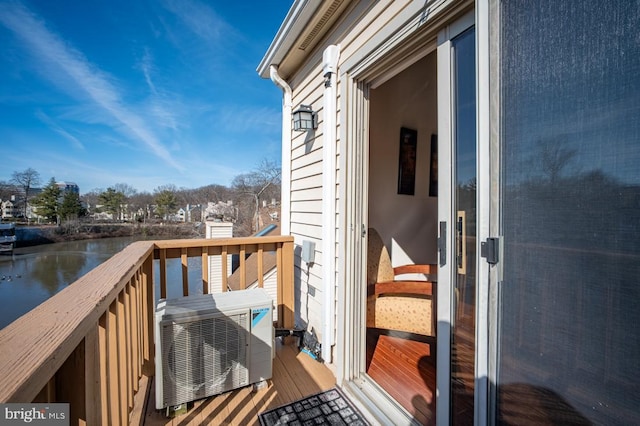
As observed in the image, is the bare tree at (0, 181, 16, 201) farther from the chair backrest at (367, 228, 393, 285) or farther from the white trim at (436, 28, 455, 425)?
the white trim at (436, 28, 455, 425)

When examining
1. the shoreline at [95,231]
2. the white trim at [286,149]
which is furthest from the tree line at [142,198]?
the white trim at [286,149]

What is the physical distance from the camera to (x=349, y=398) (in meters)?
1.97

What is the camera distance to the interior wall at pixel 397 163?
304 centimetres

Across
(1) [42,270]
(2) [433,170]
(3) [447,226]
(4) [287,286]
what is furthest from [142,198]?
(3) [447,226]

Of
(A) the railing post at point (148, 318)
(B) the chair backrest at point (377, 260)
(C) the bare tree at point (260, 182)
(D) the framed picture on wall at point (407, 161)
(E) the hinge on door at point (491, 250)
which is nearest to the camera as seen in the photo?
(E) the hinge on door at point (491, 250)

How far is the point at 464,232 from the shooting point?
4.13 feet

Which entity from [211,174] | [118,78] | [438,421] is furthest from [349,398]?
[211,174]

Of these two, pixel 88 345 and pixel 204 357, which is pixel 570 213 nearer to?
pixel 88 345

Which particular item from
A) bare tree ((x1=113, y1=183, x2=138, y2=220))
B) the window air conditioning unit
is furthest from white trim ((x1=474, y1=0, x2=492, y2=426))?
bare tree ((x1=113, y1=183, x2=138, y2=220))

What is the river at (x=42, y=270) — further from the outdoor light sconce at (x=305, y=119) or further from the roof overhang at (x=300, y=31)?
the outdoor light sconce at (x=305, y=119)

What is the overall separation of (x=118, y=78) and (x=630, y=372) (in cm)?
2434

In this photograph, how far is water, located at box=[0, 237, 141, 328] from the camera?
1515 cm

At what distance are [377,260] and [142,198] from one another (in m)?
36.3

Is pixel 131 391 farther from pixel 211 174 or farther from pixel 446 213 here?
pixel 211 174
